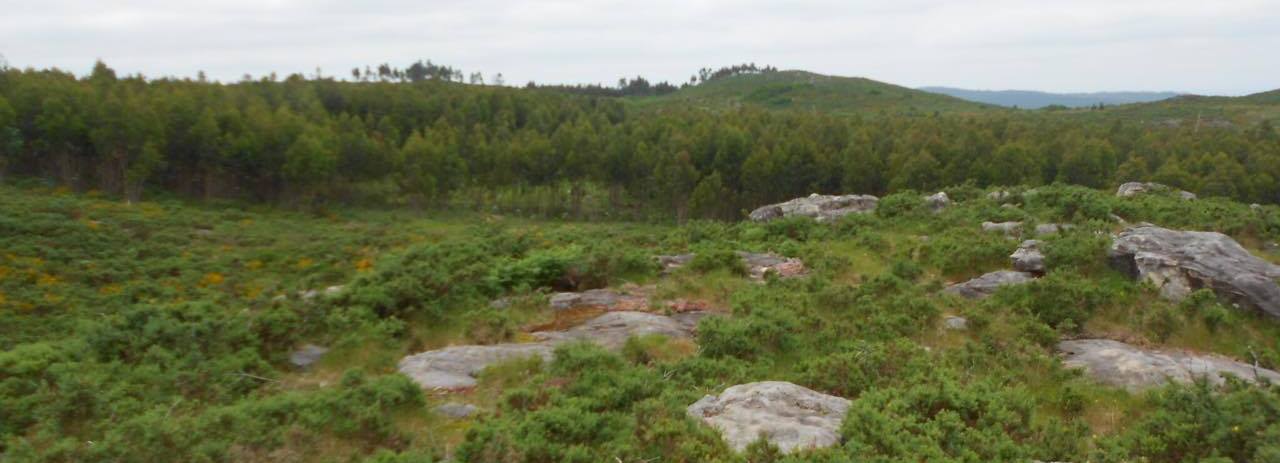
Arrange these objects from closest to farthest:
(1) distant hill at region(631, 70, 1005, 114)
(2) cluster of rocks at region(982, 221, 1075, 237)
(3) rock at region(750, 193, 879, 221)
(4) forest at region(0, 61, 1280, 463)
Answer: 1. (4) forest at region(0, 61, 1280, 463)
2. (2) cluster of rocks at region(982, 221, 1075, 237)
3. (3) rock at region(750, 193, 879, 221)
4. (1) distant hill at region(631, 70, 1005, 114)

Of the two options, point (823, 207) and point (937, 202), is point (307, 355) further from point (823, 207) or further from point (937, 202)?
point (823, 207)

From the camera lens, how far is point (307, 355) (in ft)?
29.2

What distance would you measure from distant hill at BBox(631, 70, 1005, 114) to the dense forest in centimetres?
4313

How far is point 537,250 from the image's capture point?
556 inches

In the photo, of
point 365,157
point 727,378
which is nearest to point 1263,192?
point 727,378

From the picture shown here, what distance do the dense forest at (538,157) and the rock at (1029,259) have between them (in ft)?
68.5

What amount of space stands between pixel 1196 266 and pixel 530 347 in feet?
30.8

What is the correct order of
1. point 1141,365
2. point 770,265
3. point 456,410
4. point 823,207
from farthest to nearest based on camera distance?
point 823,207
point 770,265
point 1141,365
point 456,410

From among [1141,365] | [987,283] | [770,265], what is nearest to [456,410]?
[1141,365]

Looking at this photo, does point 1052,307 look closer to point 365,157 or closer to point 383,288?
point 383,288

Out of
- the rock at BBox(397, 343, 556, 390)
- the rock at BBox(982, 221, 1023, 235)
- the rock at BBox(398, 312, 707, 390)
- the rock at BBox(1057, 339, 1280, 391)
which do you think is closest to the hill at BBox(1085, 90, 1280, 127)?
the rock at BBox(982, 221, 1023, 235)

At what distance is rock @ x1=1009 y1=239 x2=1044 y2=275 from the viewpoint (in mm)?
11812

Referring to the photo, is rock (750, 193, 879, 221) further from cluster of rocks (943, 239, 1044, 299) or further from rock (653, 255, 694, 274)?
cluster of rocks (943, 239, 1044, 299)

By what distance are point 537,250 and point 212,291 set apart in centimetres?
727
